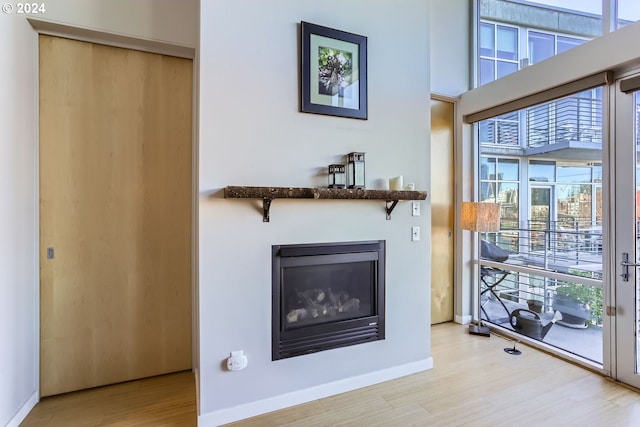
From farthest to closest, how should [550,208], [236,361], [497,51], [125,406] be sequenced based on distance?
[497,51]
[550,208]
[125,406]
[236,361]

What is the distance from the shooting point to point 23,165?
198 cm

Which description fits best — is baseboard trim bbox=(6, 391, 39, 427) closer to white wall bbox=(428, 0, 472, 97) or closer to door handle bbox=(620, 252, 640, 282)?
door handle bbox=(620, 252, 640, 282)

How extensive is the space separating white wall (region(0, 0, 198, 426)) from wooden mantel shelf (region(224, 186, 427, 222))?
1.32m

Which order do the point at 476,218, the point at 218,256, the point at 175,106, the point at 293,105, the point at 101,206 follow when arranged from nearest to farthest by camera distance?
1. the point at 218,256
2. the point at 293,105
3. the point at 101,206
4. the point at 175,106
5. the point at 476,218

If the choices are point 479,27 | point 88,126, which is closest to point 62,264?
point 88,126

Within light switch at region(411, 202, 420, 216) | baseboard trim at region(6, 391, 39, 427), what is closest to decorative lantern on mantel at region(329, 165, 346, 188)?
light switch at region(411, 202, 420, 216)

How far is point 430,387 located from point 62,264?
2.89 meters

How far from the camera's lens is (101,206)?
2328mm

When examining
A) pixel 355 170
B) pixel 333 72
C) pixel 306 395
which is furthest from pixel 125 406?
pixel 333 72

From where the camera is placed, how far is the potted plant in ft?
8.53

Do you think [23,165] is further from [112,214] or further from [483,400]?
[483,400]

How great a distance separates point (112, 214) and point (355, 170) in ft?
6.22

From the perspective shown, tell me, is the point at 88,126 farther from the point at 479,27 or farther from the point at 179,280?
the point at 479,27

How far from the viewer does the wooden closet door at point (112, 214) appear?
2205 millimetres
